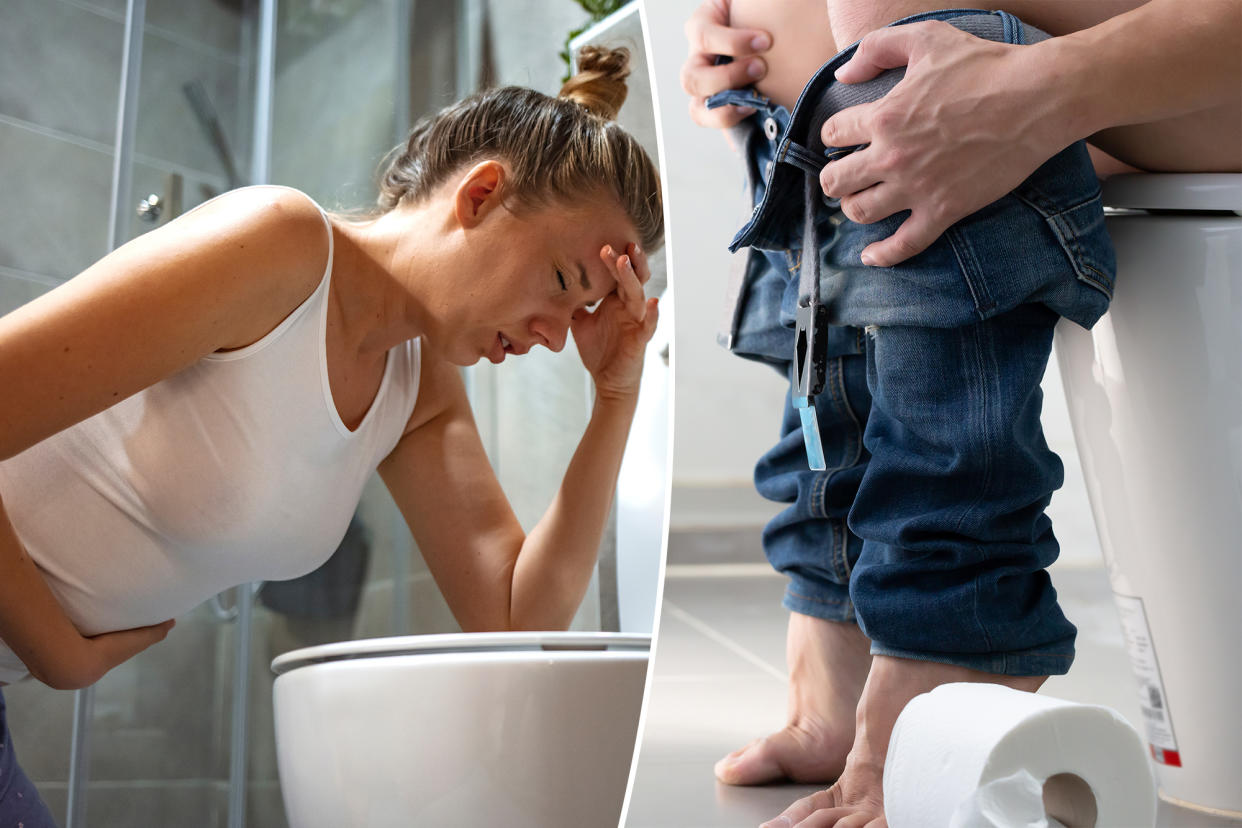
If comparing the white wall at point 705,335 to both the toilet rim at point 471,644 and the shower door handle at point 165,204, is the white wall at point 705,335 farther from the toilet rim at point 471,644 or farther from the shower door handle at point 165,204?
the shower door handle at point 165,204

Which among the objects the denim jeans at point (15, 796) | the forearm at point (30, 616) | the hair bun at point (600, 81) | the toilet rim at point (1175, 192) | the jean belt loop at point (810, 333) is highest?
the hair bun at point (600, 81)

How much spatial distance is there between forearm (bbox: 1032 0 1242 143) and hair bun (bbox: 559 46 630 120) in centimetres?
29

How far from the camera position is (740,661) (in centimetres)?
116

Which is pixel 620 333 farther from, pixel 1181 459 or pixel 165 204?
pixel 1181 459

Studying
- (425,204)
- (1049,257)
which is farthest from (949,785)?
(425,204)

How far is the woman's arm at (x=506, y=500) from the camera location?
675 mm

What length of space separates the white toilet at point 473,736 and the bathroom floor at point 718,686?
0.07 meters

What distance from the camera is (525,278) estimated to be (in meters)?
0.70

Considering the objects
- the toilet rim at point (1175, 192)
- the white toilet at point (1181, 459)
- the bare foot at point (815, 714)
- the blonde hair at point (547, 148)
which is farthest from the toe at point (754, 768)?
the toilet rim at point (1175, 192)

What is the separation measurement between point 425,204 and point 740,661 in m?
0.69

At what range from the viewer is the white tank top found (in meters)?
0.62

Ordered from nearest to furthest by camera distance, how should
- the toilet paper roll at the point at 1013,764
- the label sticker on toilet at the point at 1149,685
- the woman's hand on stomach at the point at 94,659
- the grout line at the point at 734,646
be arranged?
the toilet paper roll at the point at 1013,764 → the woman's hand on stomach at the point at 94,659 → the label sticker on toilet at the point at 1149,685 → the grout line at the point at 734,646

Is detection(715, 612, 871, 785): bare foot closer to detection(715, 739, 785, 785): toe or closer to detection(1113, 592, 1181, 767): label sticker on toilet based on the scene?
detection(715, 739, 785, 785): toe

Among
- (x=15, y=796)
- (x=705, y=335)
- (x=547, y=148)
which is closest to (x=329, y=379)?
(x=547, y=148)
